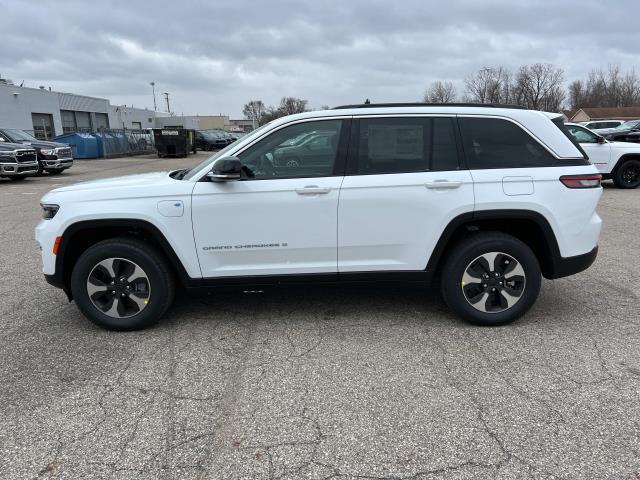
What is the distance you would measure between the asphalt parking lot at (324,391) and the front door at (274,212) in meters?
0.59

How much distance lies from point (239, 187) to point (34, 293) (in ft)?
9.32

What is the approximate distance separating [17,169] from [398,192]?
1601 centimetres

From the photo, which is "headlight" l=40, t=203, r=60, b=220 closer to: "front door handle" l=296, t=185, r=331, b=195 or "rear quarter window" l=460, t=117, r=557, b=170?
"front door handle" l=296, t=185, r=331, b=195

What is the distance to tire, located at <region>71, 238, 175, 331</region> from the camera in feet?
13.1

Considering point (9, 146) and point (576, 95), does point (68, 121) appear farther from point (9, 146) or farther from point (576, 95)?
point (576, 95)

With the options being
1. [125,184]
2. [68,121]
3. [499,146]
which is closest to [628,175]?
[499,146]

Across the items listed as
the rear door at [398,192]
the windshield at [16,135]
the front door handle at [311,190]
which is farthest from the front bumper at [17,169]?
the rear door at [398,192]

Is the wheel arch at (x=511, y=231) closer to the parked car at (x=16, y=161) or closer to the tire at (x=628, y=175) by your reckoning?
the tire at (x=628, y=175)

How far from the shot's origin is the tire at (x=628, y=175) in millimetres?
12930

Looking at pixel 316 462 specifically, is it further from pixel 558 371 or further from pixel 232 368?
pixel 558 371

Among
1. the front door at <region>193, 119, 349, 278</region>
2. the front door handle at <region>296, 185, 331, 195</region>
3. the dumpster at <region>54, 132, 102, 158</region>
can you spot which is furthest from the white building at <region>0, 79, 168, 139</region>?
the front door handle at <region>296, 185, 331, 195</region>

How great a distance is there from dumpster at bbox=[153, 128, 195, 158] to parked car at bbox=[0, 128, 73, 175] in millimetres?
13716

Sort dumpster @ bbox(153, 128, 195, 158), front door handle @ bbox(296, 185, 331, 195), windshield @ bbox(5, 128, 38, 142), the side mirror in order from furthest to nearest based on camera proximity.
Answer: dumpster @ bbox(153, 128, 195, 158)
windshield @ bbox(5, 128, 38, 142)
front door handle @ bbox(296, 185, 331, 195)
the side mirror

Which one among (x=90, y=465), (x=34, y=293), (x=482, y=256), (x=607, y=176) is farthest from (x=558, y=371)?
(x=607, y=176)
